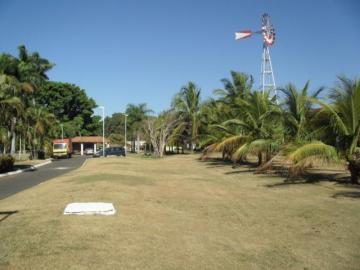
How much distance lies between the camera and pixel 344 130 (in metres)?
15.6

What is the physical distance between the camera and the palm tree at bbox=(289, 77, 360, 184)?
1541 centimetres

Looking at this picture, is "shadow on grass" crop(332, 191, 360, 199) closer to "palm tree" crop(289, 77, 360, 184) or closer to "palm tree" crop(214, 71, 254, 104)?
"palm tree" crop(289, 77, 360, 184)

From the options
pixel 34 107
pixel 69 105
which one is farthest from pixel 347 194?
pixel 69 105

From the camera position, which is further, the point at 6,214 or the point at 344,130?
the point at 344,130

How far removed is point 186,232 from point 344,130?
9214mm

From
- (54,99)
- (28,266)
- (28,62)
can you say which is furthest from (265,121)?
(54,99)

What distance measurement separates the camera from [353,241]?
25.5 ft

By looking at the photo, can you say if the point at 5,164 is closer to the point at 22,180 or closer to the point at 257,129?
the point at 22,180

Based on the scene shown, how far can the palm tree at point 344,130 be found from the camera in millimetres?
15410

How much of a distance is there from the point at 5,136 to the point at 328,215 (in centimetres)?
3739

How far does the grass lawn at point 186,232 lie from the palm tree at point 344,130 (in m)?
1.93

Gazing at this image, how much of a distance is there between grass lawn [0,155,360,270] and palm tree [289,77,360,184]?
193 cm

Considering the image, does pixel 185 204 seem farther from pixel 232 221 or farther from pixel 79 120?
pixel 79 120

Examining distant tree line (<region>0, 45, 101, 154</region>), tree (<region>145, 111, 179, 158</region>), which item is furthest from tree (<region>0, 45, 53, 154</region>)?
tree (<region>145, 111, 179, 158</region>)
